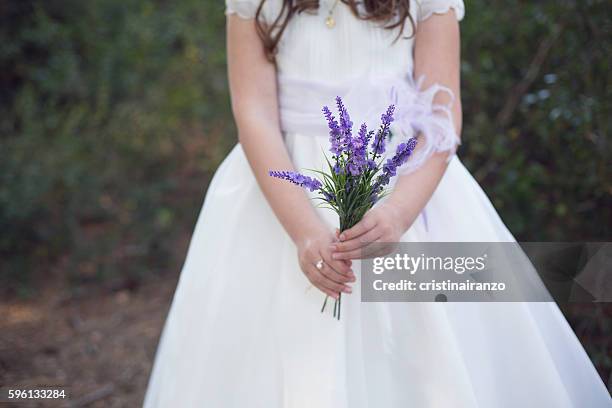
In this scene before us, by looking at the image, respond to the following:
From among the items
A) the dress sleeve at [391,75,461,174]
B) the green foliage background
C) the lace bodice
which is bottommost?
the dress sleeve at [391,75,461,174]

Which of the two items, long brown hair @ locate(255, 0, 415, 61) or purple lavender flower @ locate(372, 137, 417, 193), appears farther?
long brown hair @ locate(255, 0, 415, 61)

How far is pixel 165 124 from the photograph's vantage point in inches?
163

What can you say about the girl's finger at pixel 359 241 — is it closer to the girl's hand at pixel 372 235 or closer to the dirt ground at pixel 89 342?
the girl's hand at pixel 372 235

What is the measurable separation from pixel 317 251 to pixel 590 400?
0.85m

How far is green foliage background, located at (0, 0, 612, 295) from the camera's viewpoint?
2.52m

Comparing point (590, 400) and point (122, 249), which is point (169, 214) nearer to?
point (122, 249)

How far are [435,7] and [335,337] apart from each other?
90cm

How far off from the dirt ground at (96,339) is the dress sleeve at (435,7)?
1.49m

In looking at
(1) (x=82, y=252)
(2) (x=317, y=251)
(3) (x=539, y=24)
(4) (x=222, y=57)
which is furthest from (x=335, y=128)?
(4) (x=222, y=57)

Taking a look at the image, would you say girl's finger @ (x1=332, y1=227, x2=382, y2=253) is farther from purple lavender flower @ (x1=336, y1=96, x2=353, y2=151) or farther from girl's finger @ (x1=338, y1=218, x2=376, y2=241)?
purple lavender flower @ (x1=336, y1=96, x2=353, y2=151)

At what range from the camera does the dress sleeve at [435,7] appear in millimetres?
1588

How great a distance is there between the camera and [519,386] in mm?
1533

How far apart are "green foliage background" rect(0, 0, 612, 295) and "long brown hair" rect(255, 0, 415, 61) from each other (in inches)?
21.1

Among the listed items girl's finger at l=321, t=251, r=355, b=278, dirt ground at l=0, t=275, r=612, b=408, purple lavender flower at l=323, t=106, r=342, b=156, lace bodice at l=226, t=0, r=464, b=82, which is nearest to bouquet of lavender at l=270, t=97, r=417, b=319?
purple lavender flower at l=323, t=106, r=342, b=156
